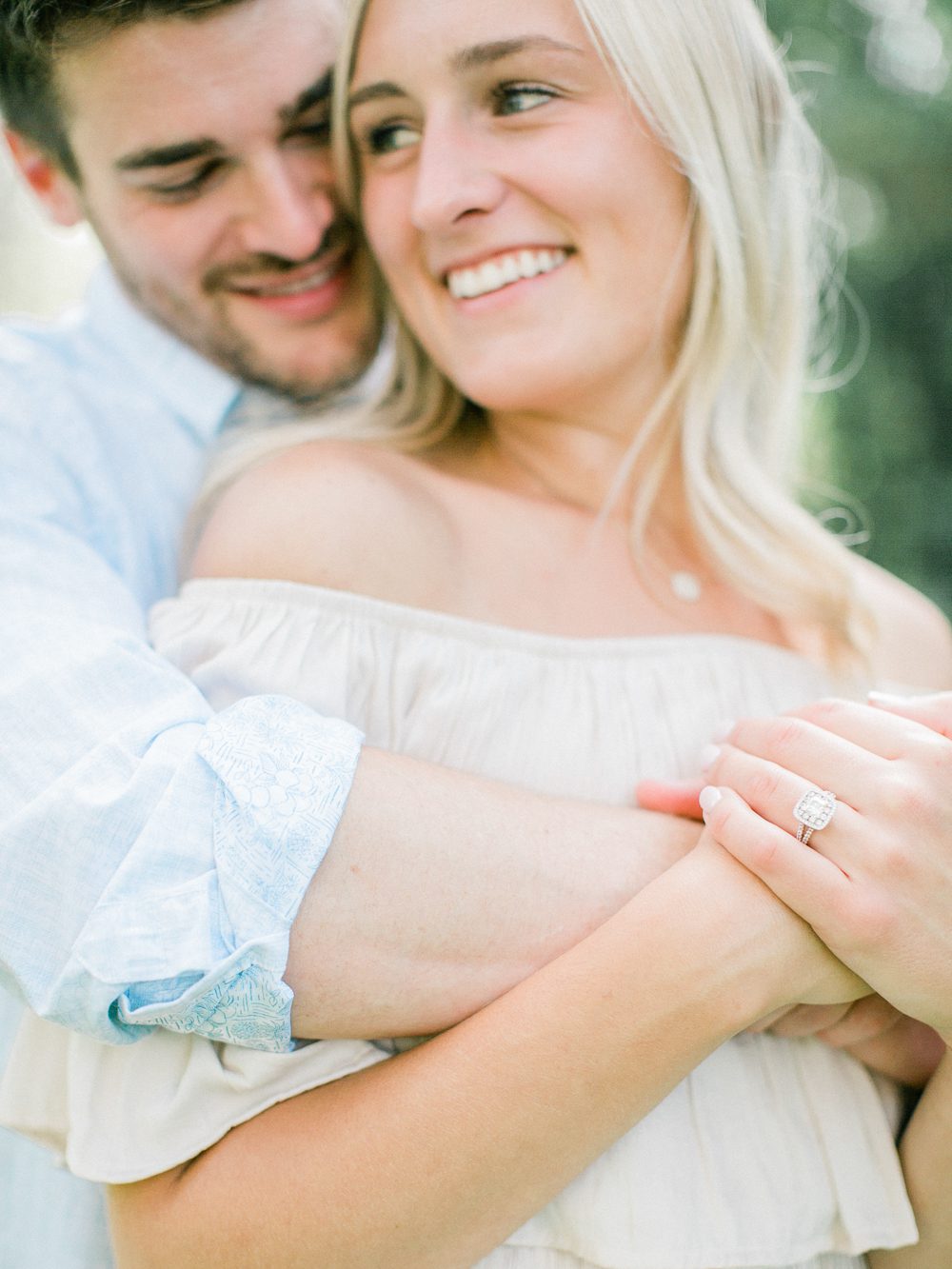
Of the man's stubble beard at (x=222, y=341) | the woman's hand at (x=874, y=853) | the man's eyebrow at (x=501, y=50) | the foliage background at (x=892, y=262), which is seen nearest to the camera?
the woman's hand at (x=874, y=853)

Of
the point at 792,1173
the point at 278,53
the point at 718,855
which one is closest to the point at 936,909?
Answer: the point at 718,855

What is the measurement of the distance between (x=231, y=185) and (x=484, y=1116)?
5.20 feet

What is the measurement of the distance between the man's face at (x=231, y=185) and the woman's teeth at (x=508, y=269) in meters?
0.37

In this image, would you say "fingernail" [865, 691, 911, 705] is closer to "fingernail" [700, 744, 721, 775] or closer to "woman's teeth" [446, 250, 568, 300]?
"fingernail" [700, 744, 721, 775]

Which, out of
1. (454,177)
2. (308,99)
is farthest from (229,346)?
(454,177)

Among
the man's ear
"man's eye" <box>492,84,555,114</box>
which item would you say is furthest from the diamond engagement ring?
the man's ear

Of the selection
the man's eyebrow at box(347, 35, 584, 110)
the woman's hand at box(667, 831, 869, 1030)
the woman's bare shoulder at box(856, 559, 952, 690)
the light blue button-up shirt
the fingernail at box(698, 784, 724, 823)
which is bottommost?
the woman's bare shoulder at box(856, 559, 952, 690)

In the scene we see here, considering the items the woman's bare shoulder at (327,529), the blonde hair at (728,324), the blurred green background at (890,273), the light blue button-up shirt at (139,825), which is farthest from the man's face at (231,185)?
the blurred green background at (890,273)

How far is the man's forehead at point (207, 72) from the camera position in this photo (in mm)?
1854

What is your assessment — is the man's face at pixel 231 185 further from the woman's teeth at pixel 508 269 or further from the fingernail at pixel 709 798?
the fingernail at pixel 709 798

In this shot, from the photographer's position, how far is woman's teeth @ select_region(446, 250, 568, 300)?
1832 millimetres

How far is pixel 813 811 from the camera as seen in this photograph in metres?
1.33

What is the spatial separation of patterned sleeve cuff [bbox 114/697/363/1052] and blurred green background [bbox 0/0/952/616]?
12.7 feet

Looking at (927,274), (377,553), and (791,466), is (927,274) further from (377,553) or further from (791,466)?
(377,553)
